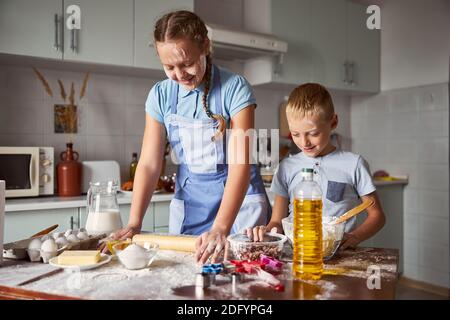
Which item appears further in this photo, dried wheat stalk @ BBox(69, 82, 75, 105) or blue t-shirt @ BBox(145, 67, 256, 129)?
dried wheat stalk @ BBox(69, 82, 75, 105)

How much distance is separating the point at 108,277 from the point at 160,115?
660 millimetres

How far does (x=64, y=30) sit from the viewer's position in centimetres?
230

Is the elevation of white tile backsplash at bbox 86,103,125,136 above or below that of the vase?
above

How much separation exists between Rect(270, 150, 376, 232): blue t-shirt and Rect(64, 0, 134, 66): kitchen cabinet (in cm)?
135

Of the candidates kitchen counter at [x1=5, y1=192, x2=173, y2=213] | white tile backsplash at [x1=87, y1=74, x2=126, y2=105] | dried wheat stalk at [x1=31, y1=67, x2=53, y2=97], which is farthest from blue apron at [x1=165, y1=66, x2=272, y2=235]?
white tile backsplash at [x1=87, y1=74, x2=126, y2=105]

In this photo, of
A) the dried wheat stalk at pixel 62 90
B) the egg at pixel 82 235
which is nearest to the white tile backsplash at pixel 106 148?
A: the dried wheat stalk at pixel 62 90

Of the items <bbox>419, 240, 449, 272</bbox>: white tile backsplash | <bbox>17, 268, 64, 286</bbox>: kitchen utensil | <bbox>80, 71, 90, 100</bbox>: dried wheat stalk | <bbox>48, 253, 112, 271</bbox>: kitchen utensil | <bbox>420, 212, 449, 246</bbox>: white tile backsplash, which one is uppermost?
<bbox>80, 71, 90, 100</bbox>: dried wheat stalk

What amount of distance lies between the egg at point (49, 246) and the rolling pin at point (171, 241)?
0.18 meters

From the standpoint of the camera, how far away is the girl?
121 cm

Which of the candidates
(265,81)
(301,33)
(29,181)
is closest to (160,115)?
(29,181)

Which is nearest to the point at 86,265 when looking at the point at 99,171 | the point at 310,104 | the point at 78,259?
the point at 78,259

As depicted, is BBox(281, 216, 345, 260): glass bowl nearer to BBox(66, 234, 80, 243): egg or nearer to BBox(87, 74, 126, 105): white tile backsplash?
BBox(66, 234, 80, 243): egg

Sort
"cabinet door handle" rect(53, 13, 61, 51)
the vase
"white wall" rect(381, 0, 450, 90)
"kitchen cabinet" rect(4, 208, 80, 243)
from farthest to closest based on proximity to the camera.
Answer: "white wall" rect(381, 0, 450, 90) → the vase → "cabinet door handle" rect(53, 13, 61, 51) → "kitchen cabinet" rect(4, 208, 80, 243)

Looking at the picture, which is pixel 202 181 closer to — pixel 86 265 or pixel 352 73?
pixel 86 265
